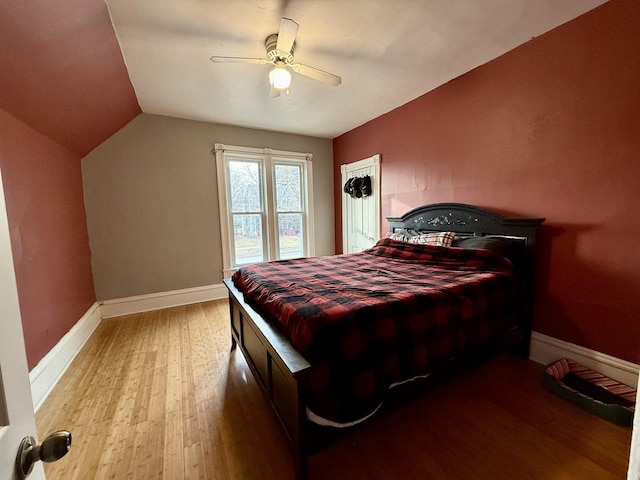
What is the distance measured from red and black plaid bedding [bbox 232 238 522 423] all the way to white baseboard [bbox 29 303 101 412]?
1379 millimetres

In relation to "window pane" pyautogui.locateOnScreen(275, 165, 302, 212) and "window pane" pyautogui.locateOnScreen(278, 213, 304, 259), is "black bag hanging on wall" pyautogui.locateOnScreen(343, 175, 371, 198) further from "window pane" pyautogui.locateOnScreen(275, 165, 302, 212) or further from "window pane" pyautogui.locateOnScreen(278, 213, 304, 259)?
"window pane" pyautogui.locateOnScreen(278, 213, 304, 259)

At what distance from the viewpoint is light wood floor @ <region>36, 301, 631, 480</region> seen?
4.18ft

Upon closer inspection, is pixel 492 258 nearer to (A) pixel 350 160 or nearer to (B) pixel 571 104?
(B) pixel 571 104

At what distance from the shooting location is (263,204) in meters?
4.06

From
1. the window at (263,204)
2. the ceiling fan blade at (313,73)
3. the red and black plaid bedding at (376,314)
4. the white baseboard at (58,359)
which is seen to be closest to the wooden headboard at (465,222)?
the red and black plaid bedding at (376,314)

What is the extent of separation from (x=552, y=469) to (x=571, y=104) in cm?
221

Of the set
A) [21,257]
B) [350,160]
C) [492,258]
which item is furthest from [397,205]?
[21,257]

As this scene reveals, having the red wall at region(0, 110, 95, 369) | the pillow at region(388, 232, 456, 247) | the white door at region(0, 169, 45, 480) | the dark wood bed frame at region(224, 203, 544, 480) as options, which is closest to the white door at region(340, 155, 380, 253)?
the dark wood bed frame at region(224, 203, 544, 480)

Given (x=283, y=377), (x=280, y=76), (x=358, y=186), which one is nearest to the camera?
(x=283, y=377)

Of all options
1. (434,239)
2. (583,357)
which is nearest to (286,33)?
(434,239)

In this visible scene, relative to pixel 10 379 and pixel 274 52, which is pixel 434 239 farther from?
pixel 10 379

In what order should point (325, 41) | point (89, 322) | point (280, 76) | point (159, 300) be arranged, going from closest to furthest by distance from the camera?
1. point (280, 76)
2. point (325, 41)
3. point (89, 322)
4. point (159, 300)

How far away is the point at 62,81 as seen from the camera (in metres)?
1.83

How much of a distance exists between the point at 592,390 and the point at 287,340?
2.08m
